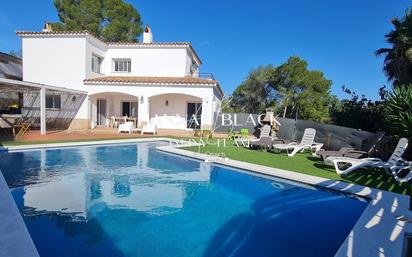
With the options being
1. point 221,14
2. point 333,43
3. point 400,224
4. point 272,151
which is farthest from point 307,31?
point 400,224

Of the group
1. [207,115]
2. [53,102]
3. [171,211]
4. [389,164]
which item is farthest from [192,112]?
[171,211]

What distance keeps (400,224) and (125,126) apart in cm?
1993

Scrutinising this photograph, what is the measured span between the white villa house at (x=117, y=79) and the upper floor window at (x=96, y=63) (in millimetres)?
92

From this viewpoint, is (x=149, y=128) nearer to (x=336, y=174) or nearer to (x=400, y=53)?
(x=336, y=174)

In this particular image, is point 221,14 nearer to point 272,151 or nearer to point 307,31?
point 307,31

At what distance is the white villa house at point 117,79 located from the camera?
915 inches

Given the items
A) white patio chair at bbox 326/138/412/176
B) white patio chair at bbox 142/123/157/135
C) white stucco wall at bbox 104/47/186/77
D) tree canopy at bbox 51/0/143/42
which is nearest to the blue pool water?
white patio chair at bbox 326/138/412/176

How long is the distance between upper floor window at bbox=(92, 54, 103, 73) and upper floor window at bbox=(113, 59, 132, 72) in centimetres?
135

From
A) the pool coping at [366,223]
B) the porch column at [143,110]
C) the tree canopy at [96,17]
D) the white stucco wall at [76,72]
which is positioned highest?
the tree canopy at [96,17]

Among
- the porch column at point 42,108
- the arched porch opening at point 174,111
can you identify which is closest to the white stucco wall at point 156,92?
the arched porch opening at point 174,111

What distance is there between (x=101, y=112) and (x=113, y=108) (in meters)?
1.14

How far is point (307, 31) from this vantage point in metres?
32.1

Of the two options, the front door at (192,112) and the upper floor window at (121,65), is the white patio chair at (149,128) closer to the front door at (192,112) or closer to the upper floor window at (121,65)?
the front door at (192,112)

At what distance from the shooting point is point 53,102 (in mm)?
23734
